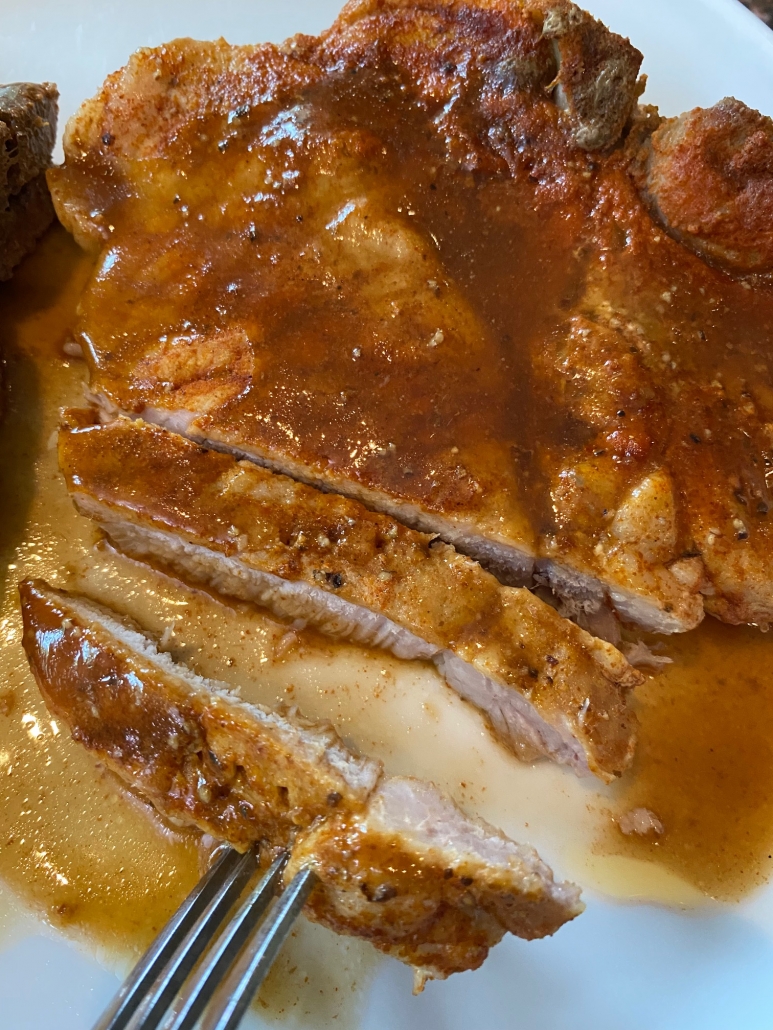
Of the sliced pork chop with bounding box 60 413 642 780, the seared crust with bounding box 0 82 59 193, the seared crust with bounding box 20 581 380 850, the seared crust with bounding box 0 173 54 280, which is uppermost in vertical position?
the seared crust with bounding box 0 82 59 193

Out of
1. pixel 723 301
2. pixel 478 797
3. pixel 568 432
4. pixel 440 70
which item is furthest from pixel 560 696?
pixel 440 70

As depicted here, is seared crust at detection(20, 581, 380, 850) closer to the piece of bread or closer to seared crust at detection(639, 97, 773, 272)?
the piece of bread

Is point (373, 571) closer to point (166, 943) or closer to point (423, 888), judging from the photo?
point (423, 888)

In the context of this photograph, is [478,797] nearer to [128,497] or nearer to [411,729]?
[411,729]

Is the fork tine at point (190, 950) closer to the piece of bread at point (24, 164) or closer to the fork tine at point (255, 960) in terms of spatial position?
the fork tine at point (255, 960)

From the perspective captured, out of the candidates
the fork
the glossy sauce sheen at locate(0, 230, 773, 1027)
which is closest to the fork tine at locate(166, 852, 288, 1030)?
the fork

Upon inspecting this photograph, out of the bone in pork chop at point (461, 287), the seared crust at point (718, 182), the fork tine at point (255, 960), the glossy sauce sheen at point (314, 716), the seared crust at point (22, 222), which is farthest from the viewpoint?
the seared crust at point (22, 222)

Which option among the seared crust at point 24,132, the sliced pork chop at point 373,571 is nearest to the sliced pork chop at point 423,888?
the sliced pork chop at point 373,571
